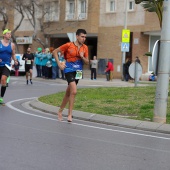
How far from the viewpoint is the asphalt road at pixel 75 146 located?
6.86 metres

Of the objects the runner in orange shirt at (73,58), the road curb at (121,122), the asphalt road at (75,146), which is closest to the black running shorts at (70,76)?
the runner in orange shirt at (73,58)

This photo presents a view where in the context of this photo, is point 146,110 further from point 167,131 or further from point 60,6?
point 60,6

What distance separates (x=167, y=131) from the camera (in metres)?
10.4

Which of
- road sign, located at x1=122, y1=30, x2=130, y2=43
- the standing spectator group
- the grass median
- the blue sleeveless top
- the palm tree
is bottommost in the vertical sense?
the grass median

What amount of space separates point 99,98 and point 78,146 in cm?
783

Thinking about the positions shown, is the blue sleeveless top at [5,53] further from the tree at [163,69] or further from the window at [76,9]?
the window at [76,9]

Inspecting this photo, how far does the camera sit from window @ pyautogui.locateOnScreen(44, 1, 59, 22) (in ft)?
139

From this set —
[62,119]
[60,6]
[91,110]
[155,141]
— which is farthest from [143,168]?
[60,6]

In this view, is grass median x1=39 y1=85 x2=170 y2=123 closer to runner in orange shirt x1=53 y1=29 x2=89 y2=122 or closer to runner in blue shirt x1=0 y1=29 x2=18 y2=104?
runner in blue shirt x1=0 y1=29 x2=18 y2=104

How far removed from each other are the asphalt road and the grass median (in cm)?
155

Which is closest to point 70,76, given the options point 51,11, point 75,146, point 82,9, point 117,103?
point 75,146

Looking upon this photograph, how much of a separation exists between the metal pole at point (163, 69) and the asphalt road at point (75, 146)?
3.71 ft

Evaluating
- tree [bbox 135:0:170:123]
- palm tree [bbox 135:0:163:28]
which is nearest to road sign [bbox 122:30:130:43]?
palm tree [bbox 135:0:163:28]

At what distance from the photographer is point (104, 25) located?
132 ft
